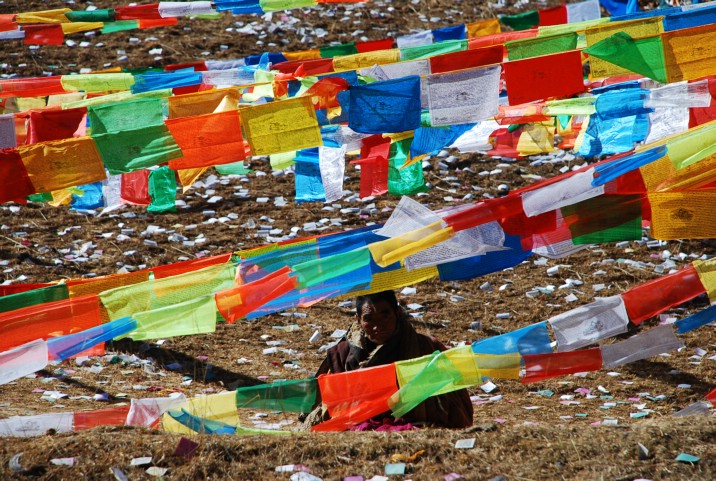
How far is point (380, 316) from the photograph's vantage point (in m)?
5.21

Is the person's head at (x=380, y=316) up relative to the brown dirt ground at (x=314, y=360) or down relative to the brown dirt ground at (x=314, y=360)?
up

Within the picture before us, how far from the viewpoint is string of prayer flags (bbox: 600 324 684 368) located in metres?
4.57

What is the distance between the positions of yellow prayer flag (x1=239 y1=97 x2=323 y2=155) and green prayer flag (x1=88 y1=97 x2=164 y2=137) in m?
0.62

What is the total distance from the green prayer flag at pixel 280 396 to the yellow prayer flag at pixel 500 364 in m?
1.04

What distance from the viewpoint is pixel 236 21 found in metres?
15.6

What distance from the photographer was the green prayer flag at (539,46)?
6203mm

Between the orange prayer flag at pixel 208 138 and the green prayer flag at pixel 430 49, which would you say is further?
the green prayer flag at pixel 430 49

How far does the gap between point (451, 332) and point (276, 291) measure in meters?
3.83

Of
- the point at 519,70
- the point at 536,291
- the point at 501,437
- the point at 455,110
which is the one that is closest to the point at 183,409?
the point at 501,437

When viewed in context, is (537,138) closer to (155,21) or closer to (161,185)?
(161,185)

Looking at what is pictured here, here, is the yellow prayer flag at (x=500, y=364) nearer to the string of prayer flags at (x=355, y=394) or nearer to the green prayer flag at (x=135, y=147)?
the string of prayer flags at (x=355, y=394)

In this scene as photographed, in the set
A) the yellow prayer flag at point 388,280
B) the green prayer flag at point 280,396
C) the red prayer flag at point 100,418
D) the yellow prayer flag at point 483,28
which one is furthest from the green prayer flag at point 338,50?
the red prayer flag at point 100,418

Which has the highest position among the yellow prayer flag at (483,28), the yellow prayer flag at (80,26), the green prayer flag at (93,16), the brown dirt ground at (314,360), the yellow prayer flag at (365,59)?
the green prayer flag at (93,16)

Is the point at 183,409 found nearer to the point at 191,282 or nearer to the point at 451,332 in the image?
the point at 191,282
